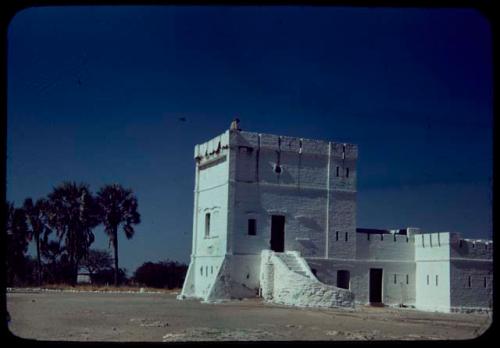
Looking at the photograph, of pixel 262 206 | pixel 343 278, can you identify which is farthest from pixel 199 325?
pixel 343 278

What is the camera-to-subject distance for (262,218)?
28750mm

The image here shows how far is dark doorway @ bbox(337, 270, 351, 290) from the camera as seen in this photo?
30.2 metres

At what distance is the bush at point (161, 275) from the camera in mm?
44156

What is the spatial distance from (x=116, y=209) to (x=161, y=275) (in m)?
6.79

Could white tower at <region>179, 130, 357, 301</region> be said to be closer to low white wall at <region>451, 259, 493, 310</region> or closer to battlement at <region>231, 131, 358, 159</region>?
battlement at <region>231, 131, 358, 159</region>

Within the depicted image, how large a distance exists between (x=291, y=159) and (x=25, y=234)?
19.1 metres

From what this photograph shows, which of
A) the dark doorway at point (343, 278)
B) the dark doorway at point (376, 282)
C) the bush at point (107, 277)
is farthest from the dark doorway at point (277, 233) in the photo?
the bush at point (107, 277)

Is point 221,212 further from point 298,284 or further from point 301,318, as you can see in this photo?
point 301,318

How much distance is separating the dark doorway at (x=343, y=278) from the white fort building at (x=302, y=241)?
46 millimetres

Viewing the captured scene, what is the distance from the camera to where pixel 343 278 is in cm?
3027

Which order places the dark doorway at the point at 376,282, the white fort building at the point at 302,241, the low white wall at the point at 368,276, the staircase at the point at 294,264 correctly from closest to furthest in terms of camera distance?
1. the staircase at the point at 294,264
2. the white fort building at the point at 302,241
3. the low white wall at the point at 368,276
4. the dark doorway at the point at 376,282

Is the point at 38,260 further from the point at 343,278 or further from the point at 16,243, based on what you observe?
the point at 343,278

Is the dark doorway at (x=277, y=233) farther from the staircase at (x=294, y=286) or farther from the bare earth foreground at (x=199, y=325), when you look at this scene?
the bare earth foreground at (x=199, y=325)
